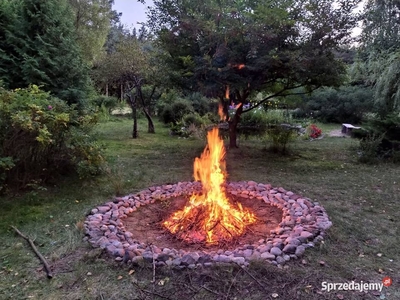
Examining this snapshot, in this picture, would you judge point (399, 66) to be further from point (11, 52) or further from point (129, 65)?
point (11, 52)

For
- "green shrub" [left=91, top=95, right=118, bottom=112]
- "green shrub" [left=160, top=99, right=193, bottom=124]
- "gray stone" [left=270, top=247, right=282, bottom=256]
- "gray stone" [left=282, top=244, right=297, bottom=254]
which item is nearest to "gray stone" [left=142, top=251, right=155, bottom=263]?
"gray stone" [left=270, top=247, right=282, bottom=256]

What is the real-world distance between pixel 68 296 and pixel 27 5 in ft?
19.4

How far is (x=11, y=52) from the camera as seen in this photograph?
6.02m

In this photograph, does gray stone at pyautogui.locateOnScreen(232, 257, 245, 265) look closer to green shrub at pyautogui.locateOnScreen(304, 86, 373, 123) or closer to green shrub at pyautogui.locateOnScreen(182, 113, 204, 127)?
green shrub at pyautogui.locateOnScreen(182, 113, 204, 127)

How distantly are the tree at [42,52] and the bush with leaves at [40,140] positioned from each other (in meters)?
1.75

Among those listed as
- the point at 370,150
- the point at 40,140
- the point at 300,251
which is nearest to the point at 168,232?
the point at 300,251

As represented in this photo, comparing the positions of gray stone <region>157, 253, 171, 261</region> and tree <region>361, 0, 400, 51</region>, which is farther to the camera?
tree <region>361, 0, 400, 51</region>

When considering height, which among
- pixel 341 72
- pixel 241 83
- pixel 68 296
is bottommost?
pixel 68 296

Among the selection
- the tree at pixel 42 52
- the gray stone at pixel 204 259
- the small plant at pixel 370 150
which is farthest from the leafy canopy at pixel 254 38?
the gray stone at pixel 204 259

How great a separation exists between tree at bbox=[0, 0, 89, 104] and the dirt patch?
3658mm

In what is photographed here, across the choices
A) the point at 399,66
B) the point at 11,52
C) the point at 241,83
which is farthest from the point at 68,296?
the point at 399,66

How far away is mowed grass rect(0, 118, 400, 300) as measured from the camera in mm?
2215

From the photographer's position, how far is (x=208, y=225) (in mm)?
3098

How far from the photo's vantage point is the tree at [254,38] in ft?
17.5
